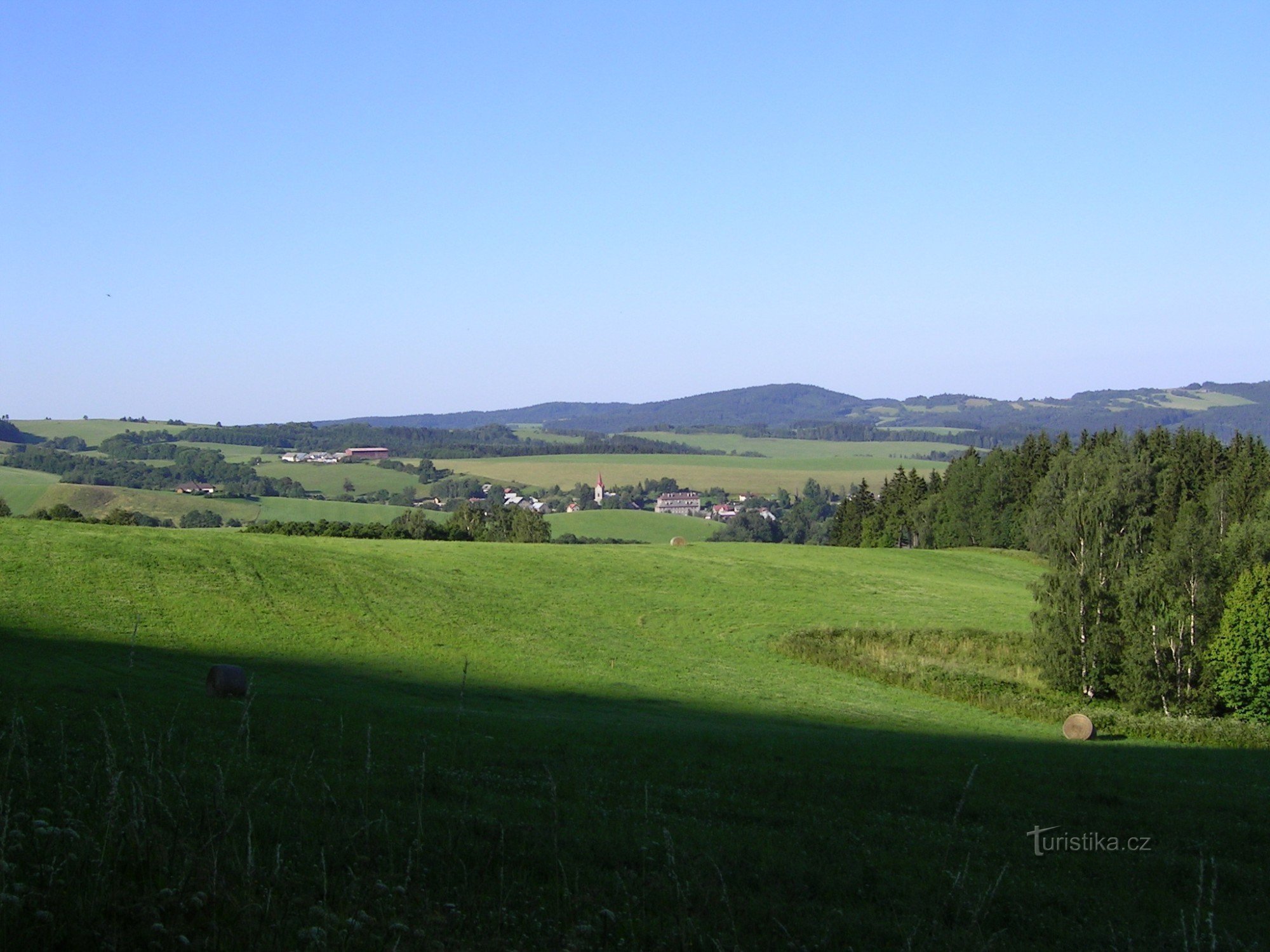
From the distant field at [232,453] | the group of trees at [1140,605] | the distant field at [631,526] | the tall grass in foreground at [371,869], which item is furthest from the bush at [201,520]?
the tall grass in foreground at [371,869]

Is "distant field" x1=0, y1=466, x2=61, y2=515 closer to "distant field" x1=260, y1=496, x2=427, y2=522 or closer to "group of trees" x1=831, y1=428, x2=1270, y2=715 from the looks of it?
"distant field" x1=260, y1=496, x2=427, y2=522

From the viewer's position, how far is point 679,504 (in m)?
162

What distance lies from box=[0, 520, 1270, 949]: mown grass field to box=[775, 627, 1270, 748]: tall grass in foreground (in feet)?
6.69

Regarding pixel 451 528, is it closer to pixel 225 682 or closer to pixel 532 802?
pixel 225 682

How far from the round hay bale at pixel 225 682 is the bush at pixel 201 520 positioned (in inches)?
3250

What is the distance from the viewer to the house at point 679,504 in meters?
158

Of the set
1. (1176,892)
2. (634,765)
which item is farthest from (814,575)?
(1176,892)

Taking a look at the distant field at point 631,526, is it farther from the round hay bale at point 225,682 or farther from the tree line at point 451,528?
the round hay bale at point 225,682

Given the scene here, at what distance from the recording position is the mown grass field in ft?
23.3

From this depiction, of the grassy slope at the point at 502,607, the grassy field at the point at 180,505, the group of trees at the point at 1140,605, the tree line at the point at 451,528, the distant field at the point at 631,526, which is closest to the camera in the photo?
the grassy slope at the point at 502,607

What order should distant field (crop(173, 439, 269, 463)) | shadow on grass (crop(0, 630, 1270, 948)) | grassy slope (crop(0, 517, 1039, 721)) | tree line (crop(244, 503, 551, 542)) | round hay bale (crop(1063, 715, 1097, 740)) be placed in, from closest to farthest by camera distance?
shadow on grass (crop(0, 630, 1270, 948)) → round hay bale (crop(1063, 715, 1097, 740)) → grassy slope (crop(0, 517, 1039, 721)) → tree line (crop(244, 503, 551, 542)) → distant field (crop(173, 439, 269, 463))

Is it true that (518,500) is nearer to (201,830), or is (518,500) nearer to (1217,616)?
(1217,616)

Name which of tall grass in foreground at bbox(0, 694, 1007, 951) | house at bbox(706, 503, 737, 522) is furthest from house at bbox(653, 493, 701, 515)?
tall grass in foreground at bbox(0, 694, 1007, 951)

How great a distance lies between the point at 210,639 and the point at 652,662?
15815 mm
